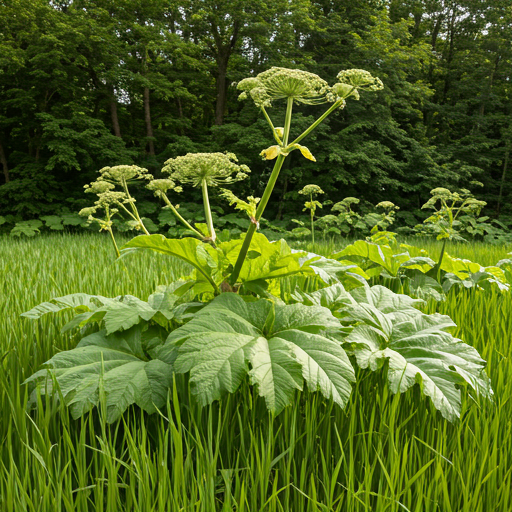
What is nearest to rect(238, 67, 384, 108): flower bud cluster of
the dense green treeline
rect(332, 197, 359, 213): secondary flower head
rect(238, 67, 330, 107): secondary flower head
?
rect(238, 67, 330, 107): secondary flower head

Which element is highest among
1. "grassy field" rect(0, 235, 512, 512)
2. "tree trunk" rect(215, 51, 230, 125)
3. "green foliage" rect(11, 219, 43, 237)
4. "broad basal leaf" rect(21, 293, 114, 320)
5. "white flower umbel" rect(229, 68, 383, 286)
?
"tree trunk" rect(215, 51, 230, 125)

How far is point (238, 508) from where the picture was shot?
2.57 ft

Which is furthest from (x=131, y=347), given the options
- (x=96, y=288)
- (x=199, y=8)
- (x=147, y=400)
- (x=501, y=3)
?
(x=501, y=3)

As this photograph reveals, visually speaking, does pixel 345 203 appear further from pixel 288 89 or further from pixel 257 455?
pixel 257 455

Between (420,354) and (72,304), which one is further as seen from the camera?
(72,304)

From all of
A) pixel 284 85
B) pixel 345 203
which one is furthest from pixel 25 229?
pixel 284 85

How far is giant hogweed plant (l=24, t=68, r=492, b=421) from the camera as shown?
97cm

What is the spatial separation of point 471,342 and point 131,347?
1.38 metres

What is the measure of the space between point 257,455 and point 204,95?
13900mm

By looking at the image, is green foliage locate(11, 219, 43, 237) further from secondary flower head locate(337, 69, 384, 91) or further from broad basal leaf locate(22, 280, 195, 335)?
secondary flower head locate(337, 69, 384, 91)

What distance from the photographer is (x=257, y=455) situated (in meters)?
0.85

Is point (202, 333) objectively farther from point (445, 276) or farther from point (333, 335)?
point (445, 276)

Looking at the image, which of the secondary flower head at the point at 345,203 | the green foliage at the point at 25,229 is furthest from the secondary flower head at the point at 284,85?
the green foliage at the point at 25,229

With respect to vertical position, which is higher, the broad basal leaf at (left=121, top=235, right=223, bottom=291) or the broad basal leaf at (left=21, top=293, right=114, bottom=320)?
the broad basal leaf at (left=121, top=235, right=223, bottom=291)
